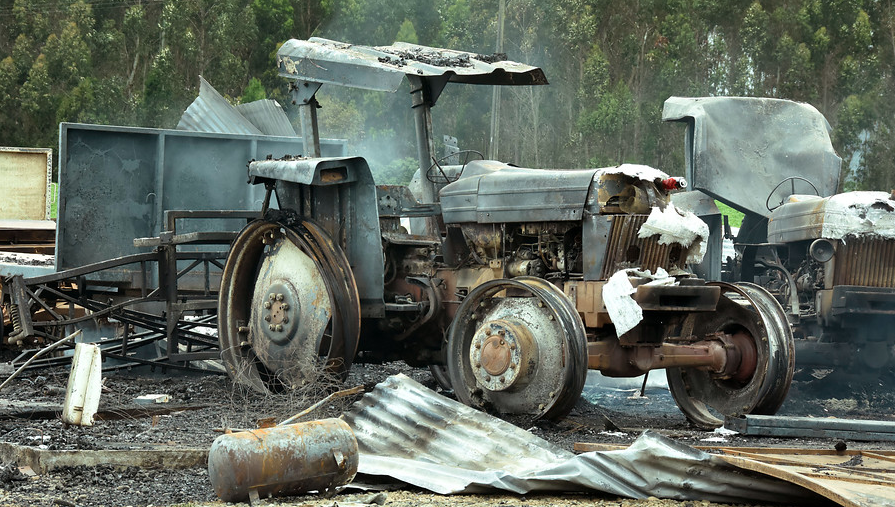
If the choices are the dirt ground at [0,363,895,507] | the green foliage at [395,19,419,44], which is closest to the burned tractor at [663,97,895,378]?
the dirt ground at [0,363,895,507]

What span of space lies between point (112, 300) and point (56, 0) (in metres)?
26.0

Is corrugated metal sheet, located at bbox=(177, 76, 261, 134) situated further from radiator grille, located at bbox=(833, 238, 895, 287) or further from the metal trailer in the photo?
radiator grille, located at bbox=(833, 238, 895, 287)

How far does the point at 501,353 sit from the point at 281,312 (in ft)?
6.01

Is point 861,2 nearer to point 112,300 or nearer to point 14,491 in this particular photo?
point 112,300

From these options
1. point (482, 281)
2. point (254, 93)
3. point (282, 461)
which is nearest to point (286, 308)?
point (482, 281)

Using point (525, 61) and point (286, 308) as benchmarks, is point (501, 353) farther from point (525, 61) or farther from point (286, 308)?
point (525, 61)

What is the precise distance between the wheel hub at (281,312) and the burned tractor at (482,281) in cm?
1

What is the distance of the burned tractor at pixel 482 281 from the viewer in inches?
250

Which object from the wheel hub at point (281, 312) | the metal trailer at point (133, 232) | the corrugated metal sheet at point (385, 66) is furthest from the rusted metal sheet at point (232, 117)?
the wheel hub at point (281, 312)

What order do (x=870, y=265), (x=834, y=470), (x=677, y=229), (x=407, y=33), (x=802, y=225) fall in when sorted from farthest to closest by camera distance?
(x=407, y=33) < (x=802, y=225) < (x=870, y=265) < (x=677, y=229) < (x=834, y=470)

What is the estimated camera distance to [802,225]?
9.57 m

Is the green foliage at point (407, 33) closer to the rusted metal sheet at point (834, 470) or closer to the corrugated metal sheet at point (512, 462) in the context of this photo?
the corrugated metal sheet at point (512, 462)

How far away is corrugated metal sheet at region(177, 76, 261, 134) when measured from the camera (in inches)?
474

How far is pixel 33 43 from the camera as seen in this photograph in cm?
3206
